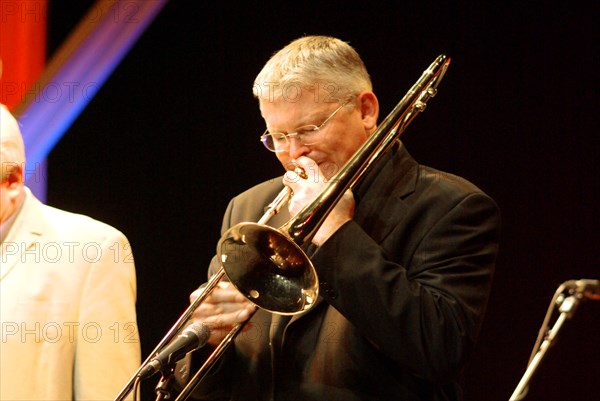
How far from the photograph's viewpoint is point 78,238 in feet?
9.44

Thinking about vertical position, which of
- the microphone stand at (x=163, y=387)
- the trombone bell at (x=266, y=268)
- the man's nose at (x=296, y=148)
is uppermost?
the man's nose at (x=296, y=148)

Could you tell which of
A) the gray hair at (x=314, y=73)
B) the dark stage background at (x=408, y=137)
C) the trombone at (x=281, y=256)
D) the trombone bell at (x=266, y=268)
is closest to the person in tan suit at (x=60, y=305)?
the trombone at (x=281, y=256)

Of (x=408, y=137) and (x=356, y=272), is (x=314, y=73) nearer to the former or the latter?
(x=356, y=272)

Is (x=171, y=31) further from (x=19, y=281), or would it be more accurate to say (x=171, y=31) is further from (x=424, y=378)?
(x=424, y=378)

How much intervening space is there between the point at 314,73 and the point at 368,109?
232 mm

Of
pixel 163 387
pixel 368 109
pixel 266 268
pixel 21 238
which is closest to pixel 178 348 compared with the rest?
pixel 163 387

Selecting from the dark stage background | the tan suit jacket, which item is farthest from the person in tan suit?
the dark stage background

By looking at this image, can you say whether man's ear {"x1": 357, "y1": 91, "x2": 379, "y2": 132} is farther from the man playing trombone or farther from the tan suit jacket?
the tan suit jacket

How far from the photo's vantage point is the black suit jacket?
87.9 inches

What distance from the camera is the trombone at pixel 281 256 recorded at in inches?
88.9

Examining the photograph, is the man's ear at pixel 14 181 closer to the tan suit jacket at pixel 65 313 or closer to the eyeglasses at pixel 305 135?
the tan suit jacket at pixel 65 313

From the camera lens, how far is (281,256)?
7.87 feet

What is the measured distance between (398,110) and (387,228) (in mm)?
357

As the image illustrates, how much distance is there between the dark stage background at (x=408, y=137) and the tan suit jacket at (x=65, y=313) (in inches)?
63.5
